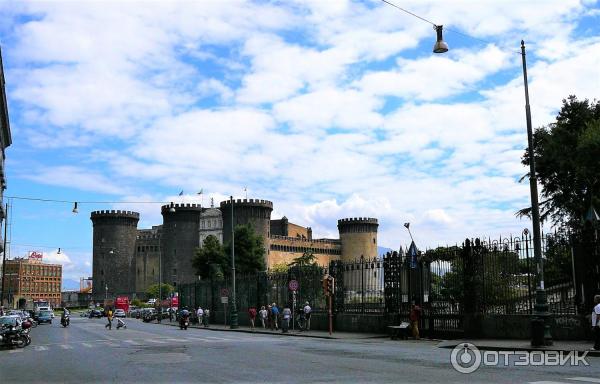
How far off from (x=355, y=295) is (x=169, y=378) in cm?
2073

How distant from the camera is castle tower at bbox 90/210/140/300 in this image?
144 meters

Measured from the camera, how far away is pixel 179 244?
140 meters

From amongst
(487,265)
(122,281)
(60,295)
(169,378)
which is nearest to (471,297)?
(487,265)

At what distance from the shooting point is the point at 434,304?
27.9m

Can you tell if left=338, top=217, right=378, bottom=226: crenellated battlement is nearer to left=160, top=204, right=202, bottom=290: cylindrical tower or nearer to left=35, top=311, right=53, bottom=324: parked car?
left=160, top=204, right=202, bottom=290: cylindrical tower

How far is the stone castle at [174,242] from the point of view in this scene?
13685 centimetres

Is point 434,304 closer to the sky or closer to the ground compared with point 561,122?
closer to the ground

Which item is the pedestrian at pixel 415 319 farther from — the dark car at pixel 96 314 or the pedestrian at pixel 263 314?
the dark car at pixel 96 314

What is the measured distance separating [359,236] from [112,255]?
54681mm

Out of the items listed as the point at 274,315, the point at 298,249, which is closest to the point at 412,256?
the point at 274,315

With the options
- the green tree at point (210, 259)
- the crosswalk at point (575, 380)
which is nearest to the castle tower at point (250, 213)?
the green tree at point (210, 259)

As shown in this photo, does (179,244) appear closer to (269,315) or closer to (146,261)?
(146,261)

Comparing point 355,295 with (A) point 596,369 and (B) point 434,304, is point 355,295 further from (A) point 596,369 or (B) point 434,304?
(A) point 596,369

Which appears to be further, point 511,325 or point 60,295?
point 60,295
